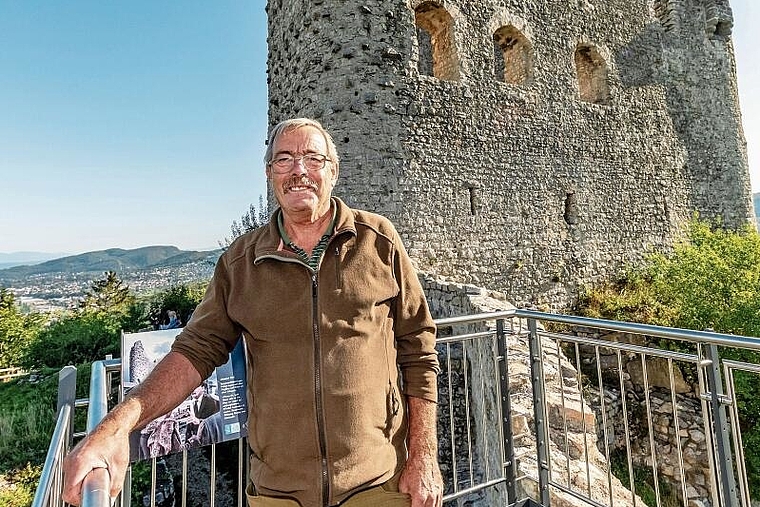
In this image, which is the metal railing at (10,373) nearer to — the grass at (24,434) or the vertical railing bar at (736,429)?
the grass at (24,434)

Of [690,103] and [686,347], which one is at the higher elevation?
[690,103]

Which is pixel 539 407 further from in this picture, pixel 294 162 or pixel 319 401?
pixel 294 162

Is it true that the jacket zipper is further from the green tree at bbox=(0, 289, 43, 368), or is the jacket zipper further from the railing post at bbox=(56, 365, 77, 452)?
the green tree at bbox=(0, 289, 43, 368)

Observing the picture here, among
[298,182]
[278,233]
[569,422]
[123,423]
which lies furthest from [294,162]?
[569,422]

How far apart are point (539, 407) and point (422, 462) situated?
1734 mm

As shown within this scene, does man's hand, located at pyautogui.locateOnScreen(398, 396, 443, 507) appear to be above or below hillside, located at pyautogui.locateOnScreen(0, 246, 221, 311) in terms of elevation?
below

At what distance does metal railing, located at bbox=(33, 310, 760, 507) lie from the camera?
2182mm

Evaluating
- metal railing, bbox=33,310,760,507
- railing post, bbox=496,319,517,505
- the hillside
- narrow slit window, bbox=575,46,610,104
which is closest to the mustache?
metal railing, bbox=33,310,760,507

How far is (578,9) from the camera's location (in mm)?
10711

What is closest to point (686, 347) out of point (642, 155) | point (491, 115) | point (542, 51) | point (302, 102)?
point (642, 155)

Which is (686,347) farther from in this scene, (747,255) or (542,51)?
(542,51)

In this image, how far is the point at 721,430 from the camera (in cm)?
219

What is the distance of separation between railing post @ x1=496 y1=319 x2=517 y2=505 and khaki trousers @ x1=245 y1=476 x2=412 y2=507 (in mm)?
1714

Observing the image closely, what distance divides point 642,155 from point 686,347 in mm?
5149
